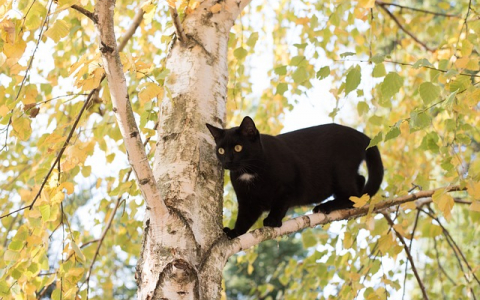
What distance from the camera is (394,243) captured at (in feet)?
7.28

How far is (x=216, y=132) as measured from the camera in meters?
2.00

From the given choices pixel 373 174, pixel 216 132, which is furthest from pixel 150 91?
pixel 373 174

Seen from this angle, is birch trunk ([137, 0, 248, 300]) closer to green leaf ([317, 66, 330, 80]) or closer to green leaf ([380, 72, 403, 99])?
green leaf ([317, 66, 330, 80])

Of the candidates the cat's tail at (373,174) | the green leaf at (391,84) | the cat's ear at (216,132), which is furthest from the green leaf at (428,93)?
the cat's tail at (373,174)

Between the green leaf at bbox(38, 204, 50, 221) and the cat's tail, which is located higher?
the cat's tail

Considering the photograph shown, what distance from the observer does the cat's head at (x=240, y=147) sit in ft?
7.09

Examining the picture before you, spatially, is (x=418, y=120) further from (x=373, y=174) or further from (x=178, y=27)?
(x=373, y=174)

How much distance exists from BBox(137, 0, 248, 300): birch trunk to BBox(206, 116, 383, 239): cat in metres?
0.22

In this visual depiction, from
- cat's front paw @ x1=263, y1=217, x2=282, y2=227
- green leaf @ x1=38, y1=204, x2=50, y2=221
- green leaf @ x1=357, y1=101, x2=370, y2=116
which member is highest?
green leaf @ x1=357, y1=101, x2=370, y2=116

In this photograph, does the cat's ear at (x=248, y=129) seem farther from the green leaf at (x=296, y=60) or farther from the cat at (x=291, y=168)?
the green leaf at (x=296, y=60)

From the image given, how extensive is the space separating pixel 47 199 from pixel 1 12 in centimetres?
64

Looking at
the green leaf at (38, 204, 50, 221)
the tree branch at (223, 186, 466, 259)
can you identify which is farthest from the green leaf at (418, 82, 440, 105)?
the green leaf at (38, 204, 50, 221)

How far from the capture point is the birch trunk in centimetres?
147

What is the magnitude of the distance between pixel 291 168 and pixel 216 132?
61 centimetres
